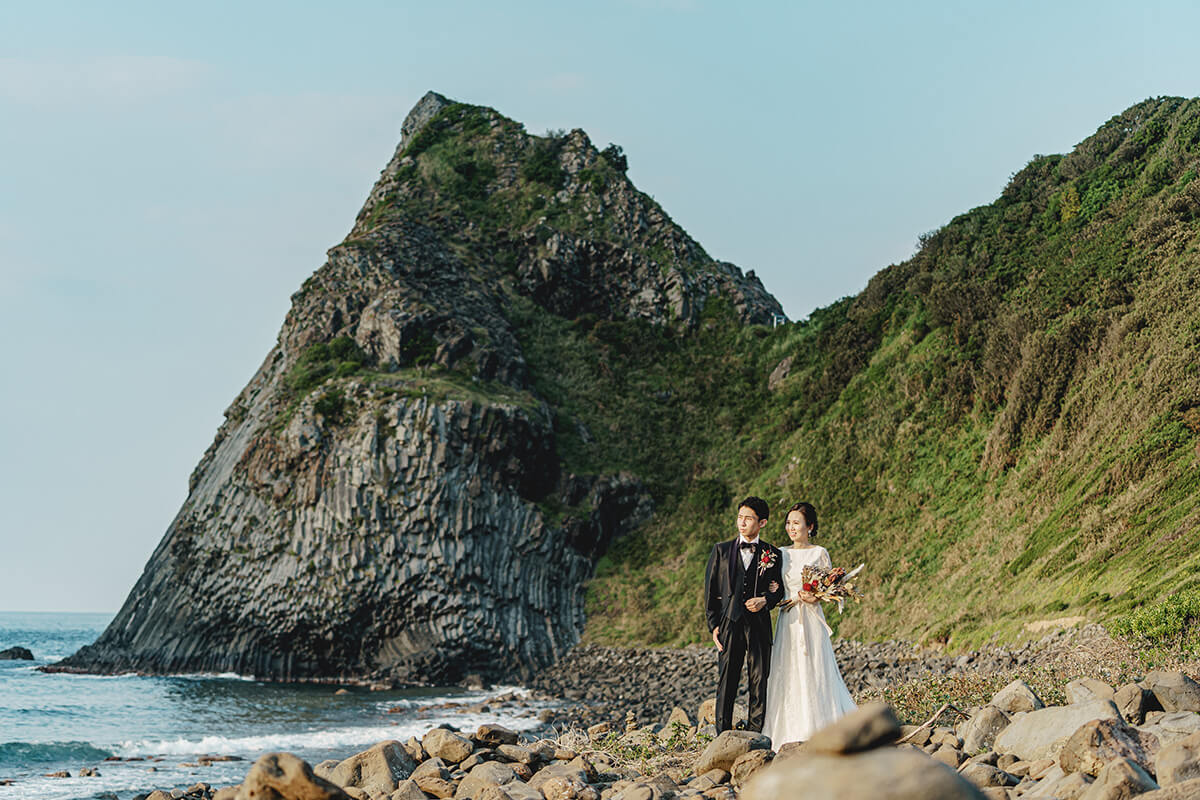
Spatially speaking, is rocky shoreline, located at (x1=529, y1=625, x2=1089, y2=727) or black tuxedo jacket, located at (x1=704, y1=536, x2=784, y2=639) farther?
rocky shoreline, located at (x1=529, y1=625, x2=1089, y2=727)

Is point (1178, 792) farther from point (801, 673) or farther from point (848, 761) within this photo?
point (801, 673)

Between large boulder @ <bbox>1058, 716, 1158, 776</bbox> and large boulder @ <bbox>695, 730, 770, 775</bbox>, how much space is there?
93.3 inches

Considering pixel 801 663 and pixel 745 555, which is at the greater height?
pixel 745 555

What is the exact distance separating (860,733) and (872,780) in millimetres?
281

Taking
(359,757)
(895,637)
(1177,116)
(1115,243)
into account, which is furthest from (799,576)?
(1177,116)

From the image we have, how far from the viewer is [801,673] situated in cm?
827

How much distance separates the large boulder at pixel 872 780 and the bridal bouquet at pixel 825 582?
533cm

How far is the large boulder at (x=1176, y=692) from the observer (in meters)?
7.12

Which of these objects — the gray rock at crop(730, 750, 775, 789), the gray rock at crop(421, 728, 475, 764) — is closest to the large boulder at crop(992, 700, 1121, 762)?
the gray rock at crop(730, 750, 775, 789)

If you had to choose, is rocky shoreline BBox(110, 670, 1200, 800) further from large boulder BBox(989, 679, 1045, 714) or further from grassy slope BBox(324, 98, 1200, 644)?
grassy slope BBox(324, 98, 1200, 644)

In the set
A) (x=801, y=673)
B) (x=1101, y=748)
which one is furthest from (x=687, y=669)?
(x=1101, y=748)

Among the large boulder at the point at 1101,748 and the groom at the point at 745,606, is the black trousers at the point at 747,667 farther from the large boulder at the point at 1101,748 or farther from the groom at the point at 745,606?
the large boulder at the point at 1101,748

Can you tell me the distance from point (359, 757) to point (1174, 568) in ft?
42.0

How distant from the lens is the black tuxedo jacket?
8484 millimetres
